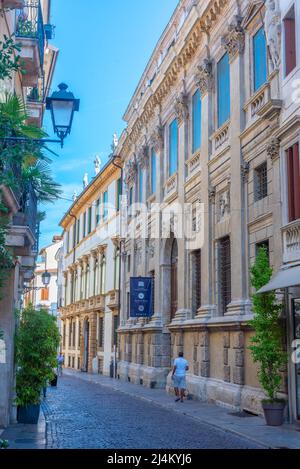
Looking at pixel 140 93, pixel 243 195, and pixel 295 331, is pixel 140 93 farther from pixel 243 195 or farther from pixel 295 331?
pixel 295 331

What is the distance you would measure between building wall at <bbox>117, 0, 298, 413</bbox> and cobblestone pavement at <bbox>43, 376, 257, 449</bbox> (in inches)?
92.3

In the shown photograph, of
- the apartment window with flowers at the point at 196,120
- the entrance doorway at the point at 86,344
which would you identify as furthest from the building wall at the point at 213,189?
the entrance doorway at the point at 86,344

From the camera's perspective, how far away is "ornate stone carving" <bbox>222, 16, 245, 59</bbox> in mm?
19031

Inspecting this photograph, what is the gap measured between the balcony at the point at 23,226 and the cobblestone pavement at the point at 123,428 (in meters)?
3.84

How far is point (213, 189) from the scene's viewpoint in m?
20.9

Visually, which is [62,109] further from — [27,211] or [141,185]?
[141,185]

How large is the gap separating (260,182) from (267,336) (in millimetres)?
4896

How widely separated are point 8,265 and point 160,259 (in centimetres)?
1804

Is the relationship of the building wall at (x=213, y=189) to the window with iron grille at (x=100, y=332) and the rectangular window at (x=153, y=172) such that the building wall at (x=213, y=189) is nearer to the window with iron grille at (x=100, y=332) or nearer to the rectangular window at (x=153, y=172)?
the rectangular window at (x=153, y=172)

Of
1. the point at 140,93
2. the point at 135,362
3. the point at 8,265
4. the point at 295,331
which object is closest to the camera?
the point at 8,265

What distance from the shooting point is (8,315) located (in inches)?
535

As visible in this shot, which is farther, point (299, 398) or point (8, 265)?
point (299, 398)

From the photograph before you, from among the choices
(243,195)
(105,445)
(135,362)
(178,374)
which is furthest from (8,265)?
(135,362)

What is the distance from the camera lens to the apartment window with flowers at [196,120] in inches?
918
